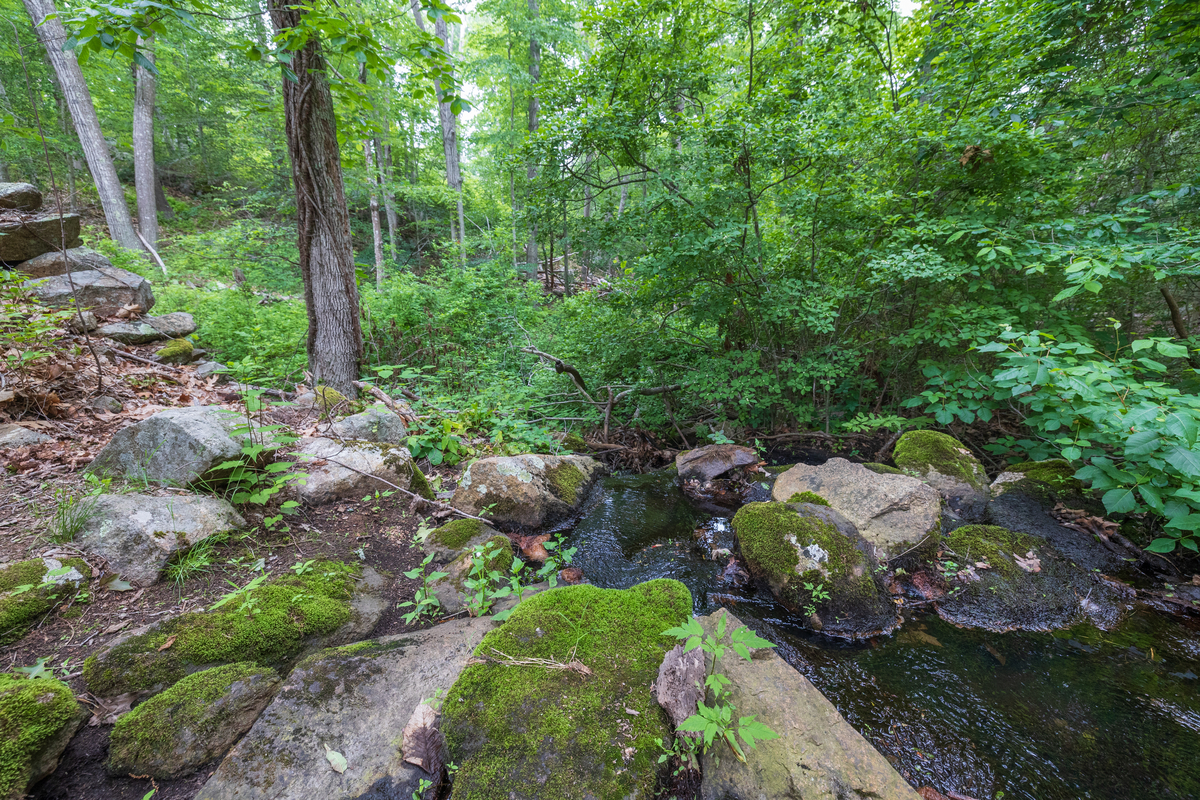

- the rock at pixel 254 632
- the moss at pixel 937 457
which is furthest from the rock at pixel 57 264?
the moss at pixel 937 457

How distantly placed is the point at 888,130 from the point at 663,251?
268 cm

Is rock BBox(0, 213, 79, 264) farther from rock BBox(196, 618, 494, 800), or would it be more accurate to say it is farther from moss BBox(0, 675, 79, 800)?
rock BBox(196, 618, 494, 800)

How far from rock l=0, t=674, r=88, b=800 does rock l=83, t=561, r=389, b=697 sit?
18 centimetres

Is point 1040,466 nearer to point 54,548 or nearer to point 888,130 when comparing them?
point 888,130

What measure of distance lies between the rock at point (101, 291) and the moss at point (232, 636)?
666 cm

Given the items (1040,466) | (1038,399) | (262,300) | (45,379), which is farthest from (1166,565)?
(262,300)

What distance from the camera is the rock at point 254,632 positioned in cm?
183

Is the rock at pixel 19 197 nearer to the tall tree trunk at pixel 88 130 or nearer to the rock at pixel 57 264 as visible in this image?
the rock at pixel 57 264

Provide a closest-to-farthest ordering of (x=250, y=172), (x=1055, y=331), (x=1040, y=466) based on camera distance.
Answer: (x=1055, y=331), (x=1040, y=466), (x=250, y=172)

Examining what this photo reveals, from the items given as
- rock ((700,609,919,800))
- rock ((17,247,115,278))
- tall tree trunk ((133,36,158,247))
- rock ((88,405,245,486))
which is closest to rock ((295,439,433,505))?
rock ((88,405,245,486))

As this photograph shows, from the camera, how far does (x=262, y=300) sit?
358 inches

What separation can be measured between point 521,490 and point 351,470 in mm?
1504

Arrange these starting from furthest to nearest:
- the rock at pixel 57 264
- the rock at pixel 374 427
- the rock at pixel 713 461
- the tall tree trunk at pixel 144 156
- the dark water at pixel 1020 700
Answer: the tall tree trunk at pixel 144 156 → the rock at pixel 57 264 → the rock at pixel 713 461 → the rock at pixel 374 427 → the dark water at pixel 1020 700

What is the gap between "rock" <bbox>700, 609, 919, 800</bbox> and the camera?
161 centimetres
